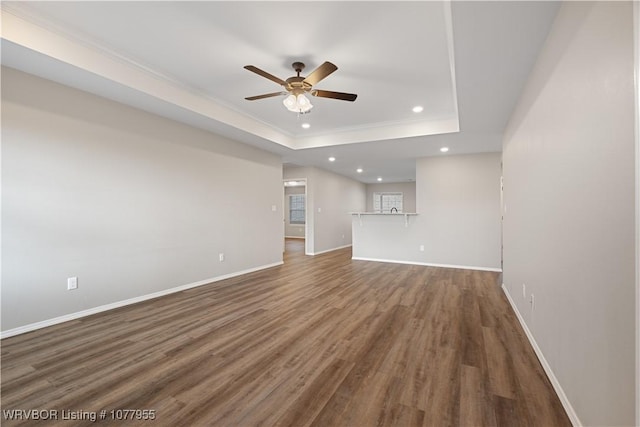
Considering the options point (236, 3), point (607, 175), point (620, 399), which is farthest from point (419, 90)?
point (620, 399)

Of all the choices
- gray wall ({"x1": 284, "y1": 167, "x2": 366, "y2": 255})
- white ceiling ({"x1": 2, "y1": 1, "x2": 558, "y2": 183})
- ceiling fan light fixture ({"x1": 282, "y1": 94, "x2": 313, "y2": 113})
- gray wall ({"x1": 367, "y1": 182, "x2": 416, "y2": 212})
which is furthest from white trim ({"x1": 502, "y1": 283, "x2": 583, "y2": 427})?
gray wall ({"x1": 367, "y1": 182, "x2": 416, "y2": 212})

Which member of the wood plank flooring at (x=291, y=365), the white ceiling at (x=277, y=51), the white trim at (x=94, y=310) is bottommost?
the wood plank flooring at (x=291, y=365)

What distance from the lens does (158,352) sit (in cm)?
221

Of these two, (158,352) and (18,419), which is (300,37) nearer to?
(158,352)

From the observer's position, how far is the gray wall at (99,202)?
2531 mm

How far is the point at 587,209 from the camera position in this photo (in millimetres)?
1309

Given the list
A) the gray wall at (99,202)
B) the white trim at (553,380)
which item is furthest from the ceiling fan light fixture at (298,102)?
the white trim at (553,380)

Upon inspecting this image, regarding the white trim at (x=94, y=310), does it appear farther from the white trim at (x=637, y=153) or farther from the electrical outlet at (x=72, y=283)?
the white trim at (x=637, y=153)

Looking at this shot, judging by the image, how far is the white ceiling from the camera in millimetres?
2045

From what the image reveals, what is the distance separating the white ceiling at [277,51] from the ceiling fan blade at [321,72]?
0.27 meters

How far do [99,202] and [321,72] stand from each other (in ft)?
9.30

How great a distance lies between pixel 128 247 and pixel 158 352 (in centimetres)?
172

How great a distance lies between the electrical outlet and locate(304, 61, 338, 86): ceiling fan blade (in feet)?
10.5

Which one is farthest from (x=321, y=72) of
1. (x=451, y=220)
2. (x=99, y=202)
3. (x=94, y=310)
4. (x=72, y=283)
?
(x=451, y=220)
